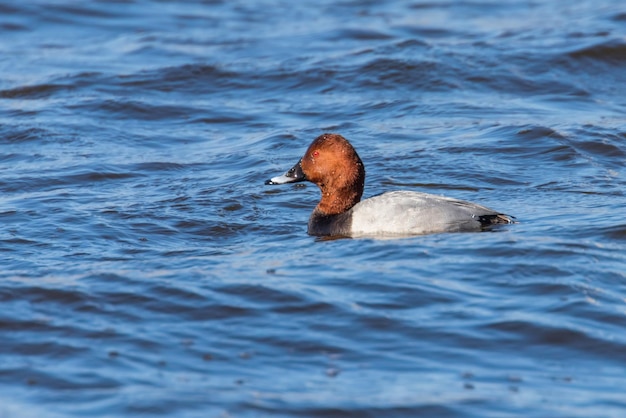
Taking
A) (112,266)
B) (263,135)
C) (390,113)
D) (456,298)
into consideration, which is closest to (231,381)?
(456,298)

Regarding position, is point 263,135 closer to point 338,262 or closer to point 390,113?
point 390,113

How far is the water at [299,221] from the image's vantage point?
5754 millimetres

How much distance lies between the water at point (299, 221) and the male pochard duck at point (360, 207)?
172mm

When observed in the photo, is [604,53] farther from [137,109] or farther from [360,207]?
[360,207]

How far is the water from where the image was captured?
18.9 feet

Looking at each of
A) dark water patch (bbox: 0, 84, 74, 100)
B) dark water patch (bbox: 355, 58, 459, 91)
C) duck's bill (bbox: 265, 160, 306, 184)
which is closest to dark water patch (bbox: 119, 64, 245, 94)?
dark water patch (bbox: 0, 84, 74, 100)

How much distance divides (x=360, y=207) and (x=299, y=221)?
3.24ft

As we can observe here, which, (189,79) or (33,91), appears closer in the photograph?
(33,91)

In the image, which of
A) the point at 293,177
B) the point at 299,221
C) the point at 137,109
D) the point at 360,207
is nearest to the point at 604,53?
the point at 137,109

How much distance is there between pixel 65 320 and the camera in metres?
6.62

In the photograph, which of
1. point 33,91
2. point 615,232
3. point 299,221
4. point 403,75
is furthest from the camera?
point 403,75

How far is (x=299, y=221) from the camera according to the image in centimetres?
938

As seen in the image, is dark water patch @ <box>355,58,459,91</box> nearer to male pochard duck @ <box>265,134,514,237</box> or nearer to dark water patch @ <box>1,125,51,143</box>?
dark water patch @ <box>1,125,51,143</box>

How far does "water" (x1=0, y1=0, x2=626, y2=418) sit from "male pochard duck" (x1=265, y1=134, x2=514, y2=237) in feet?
0.56
